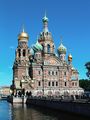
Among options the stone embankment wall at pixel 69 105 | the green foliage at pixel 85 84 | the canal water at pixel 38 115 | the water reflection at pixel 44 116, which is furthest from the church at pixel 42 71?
the water reflection at pixel 44 116

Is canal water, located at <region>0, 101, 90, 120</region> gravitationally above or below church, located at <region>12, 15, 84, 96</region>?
below

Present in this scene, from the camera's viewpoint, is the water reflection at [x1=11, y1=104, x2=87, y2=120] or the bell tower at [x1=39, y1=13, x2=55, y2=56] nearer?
the water reflection at [x1=11, y1=104, x2=87, y2=120]

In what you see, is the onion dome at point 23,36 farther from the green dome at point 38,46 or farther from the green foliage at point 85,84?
the green foliage at point 85,84

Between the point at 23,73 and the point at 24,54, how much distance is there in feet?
18.5

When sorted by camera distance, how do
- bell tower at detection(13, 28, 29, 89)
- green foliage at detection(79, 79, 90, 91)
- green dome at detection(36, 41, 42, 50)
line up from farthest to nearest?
1. green foliage at detection(79, 79, 90, 91)
2. green dome at detection(36, 41, 42, 50)
3. bell tower at detection(13, 28, 29, 89)

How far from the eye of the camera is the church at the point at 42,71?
8994cm

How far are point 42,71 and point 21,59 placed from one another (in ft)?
21.8

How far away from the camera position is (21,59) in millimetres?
92188

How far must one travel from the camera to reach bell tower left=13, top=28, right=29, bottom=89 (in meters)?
91.6

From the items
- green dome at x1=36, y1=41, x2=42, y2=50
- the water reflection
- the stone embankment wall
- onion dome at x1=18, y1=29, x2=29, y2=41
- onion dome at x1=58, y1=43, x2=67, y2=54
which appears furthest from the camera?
onion dome at x1=58, y1=43, x2=67, y2=54

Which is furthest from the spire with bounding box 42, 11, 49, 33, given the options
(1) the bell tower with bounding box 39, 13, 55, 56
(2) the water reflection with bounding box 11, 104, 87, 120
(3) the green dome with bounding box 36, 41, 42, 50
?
(2) the water reflection with bounding box 11, 104, 87, 120

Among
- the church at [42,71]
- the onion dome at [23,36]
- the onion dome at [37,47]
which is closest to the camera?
the church at [42,71]

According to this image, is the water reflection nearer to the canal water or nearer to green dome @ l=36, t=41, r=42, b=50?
the canal water

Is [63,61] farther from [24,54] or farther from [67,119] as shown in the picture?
[67,119]
